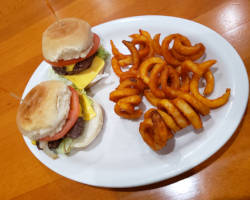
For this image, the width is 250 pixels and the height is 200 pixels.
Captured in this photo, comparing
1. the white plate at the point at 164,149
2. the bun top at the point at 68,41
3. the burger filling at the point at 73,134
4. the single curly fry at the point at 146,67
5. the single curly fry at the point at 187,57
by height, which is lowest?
the white plate at the point at 164,149

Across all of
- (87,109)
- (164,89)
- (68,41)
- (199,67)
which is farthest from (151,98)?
(68,41)

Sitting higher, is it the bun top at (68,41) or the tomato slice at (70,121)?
the bun top at (68,41)

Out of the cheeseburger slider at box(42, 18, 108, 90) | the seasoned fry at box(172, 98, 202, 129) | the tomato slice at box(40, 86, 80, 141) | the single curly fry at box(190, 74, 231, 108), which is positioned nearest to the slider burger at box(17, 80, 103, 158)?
the tomato slice at box(40, 86, 80, 141)

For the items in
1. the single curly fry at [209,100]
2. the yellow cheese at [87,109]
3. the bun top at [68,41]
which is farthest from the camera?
the bun top at [68,41]

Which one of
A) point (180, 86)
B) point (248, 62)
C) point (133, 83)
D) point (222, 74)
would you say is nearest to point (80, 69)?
point (133, 83)

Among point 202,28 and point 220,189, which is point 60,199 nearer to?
point 220,189

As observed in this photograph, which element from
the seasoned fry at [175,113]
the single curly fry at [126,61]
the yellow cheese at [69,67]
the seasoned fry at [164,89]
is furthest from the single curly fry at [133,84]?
the yellow cheese at [69,67]

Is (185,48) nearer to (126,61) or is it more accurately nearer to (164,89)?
(164,89)

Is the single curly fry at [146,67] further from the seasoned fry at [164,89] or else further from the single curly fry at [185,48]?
the single curly fry at [185,48]
